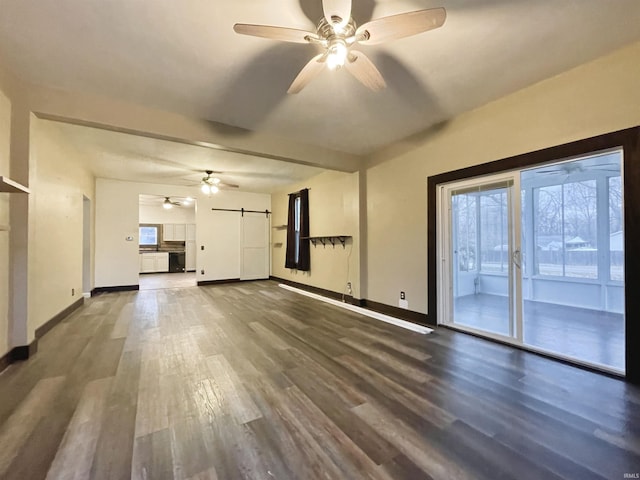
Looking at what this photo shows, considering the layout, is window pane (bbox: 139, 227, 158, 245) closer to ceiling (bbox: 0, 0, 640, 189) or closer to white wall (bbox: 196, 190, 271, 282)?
white wall (bbox: 196, 190, 271, 282)

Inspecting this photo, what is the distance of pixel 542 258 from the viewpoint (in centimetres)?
524

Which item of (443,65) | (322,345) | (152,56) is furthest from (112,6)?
(322,345)

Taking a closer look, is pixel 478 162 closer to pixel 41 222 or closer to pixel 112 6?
pixel 112 6

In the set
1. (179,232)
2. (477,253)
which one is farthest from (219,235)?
(477,253)

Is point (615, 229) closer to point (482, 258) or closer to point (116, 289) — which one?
point (482, 258)

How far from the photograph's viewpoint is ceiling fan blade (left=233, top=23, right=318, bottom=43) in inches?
60.2

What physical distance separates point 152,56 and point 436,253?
141 inches

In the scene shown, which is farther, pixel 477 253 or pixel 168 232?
pixel 168 232

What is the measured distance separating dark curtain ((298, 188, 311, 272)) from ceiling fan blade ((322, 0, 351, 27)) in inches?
192

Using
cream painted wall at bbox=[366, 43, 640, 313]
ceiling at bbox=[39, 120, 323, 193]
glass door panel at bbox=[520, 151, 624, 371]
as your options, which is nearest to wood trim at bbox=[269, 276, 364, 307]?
cream painted wall at bbox=[366, 43, 640, 313]

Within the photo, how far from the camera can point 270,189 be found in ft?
25.4

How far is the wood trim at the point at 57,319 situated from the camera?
3.14m

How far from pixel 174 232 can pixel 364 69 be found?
35.5 ft

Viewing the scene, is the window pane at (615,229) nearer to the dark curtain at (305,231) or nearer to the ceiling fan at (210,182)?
the dark curtain at (305,231)
